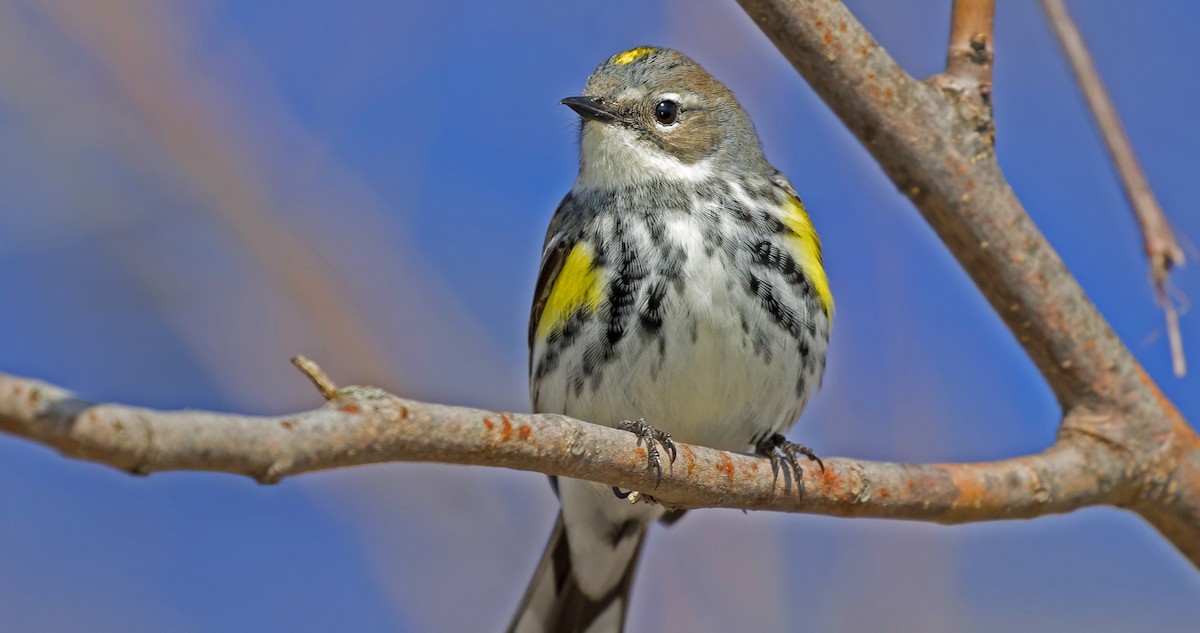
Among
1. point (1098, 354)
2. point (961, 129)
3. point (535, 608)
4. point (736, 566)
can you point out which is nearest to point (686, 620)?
point (736, 566)

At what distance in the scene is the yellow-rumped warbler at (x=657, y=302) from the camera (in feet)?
13.2

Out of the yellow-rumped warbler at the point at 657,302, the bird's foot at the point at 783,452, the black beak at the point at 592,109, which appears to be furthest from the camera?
the black beak at the point at 592,109

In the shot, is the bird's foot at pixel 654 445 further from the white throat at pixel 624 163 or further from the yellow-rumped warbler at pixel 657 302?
the white throat at pixel 624 163

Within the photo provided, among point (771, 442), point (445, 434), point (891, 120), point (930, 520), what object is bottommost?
point (445, 434)

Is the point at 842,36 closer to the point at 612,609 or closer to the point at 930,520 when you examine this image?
the point at 930,520

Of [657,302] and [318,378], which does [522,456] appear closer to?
[318,378]

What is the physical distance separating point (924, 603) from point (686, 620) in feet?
3.04

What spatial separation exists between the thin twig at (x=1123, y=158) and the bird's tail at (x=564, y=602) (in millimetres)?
2357

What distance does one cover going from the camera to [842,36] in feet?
11.2

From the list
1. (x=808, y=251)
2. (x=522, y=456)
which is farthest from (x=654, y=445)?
(x=808, y=251)

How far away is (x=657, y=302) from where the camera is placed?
399 centimetres

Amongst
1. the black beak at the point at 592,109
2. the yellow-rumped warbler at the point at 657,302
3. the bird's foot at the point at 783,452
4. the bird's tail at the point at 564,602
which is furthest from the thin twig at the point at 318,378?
the bird's tail at the point at 564,602

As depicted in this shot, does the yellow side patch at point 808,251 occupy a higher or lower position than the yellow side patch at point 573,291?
higher

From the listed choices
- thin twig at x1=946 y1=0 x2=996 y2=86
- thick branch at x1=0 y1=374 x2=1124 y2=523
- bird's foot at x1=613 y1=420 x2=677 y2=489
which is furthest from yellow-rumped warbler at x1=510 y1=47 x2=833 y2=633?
thin twig at x1=946 y1=0 x2=996 y2=86
